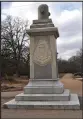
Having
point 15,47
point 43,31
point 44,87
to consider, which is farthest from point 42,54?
point 15,47

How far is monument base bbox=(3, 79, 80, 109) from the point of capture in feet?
36.9

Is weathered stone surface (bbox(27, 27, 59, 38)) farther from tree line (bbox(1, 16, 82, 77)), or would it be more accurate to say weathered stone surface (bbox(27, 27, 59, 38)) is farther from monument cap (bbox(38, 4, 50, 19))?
tree line (bbox(1, 16, 82, 77))

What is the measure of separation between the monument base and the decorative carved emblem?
35.0 inches

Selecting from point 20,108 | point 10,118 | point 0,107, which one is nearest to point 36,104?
point 20,108

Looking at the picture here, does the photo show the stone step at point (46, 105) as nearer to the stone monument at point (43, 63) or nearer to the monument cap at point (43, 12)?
the stone monument at point (43, 63)

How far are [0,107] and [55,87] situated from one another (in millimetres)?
2666

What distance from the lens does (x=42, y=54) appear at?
1309 cm

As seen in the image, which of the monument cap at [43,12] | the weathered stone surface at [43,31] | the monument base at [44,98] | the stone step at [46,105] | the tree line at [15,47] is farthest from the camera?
the tree line at [15,47]

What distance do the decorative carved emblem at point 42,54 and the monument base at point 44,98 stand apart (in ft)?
2.91

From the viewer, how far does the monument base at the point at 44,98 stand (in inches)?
443

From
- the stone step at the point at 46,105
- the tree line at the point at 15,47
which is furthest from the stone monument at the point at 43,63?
the tree line at the point at 15,47

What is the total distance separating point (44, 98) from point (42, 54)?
2.17 meters

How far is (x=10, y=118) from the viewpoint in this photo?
29.3ft

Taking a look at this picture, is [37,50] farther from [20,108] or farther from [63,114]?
[63,114]
